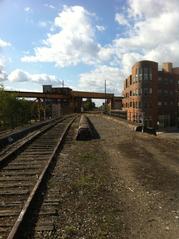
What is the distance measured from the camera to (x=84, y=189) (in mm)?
9047

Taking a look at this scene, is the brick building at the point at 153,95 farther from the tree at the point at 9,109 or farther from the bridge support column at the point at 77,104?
the tree at the point at 9,109

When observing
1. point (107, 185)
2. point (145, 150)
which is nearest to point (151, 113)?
point (145, 150)

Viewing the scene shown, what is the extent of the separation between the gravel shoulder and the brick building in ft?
254

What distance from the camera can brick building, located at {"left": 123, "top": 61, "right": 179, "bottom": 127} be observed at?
95.9m

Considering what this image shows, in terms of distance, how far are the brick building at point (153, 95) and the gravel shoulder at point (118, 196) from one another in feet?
254

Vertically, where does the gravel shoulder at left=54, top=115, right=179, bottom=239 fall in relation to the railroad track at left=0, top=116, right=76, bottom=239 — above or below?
below

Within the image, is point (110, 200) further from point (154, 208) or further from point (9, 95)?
point (9, 95)

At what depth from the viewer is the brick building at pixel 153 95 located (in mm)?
95938

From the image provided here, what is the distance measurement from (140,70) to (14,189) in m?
89.9

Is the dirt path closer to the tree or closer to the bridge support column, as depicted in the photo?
the tree

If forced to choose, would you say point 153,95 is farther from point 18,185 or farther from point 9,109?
point 18,185

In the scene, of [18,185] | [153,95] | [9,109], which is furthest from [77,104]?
[18,185]

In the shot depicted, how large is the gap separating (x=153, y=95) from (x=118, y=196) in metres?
90.9

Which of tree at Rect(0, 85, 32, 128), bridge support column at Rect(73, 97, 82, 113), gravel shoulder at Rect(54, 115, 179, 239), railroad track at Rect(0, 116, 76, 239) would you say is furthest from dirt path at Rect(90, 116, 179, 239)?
bridge support column at Rect(73, 97, 82, 113)
